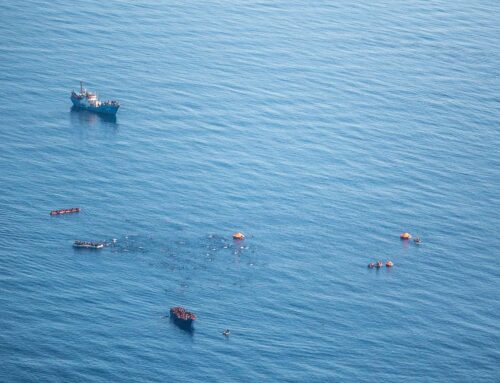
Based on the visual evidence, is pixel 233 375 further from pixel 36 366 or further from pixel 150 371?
pixel 36 366

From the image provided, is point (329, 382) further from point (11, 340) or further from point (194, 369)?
point (11, 340)

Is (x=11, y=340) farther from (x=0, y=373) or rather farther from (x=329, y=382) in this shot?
(x=329, y=382)

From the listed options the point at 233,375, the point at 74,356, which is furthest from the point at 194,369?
the point at 74,356

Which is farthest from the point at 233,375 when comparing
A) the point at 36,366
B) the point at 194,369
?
the point at 36,366

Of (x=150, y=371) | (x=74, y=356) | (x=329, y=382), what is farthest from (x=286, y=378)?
(x=74, y=356)

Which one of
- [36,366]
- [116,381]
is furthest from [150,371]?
[36,366]
